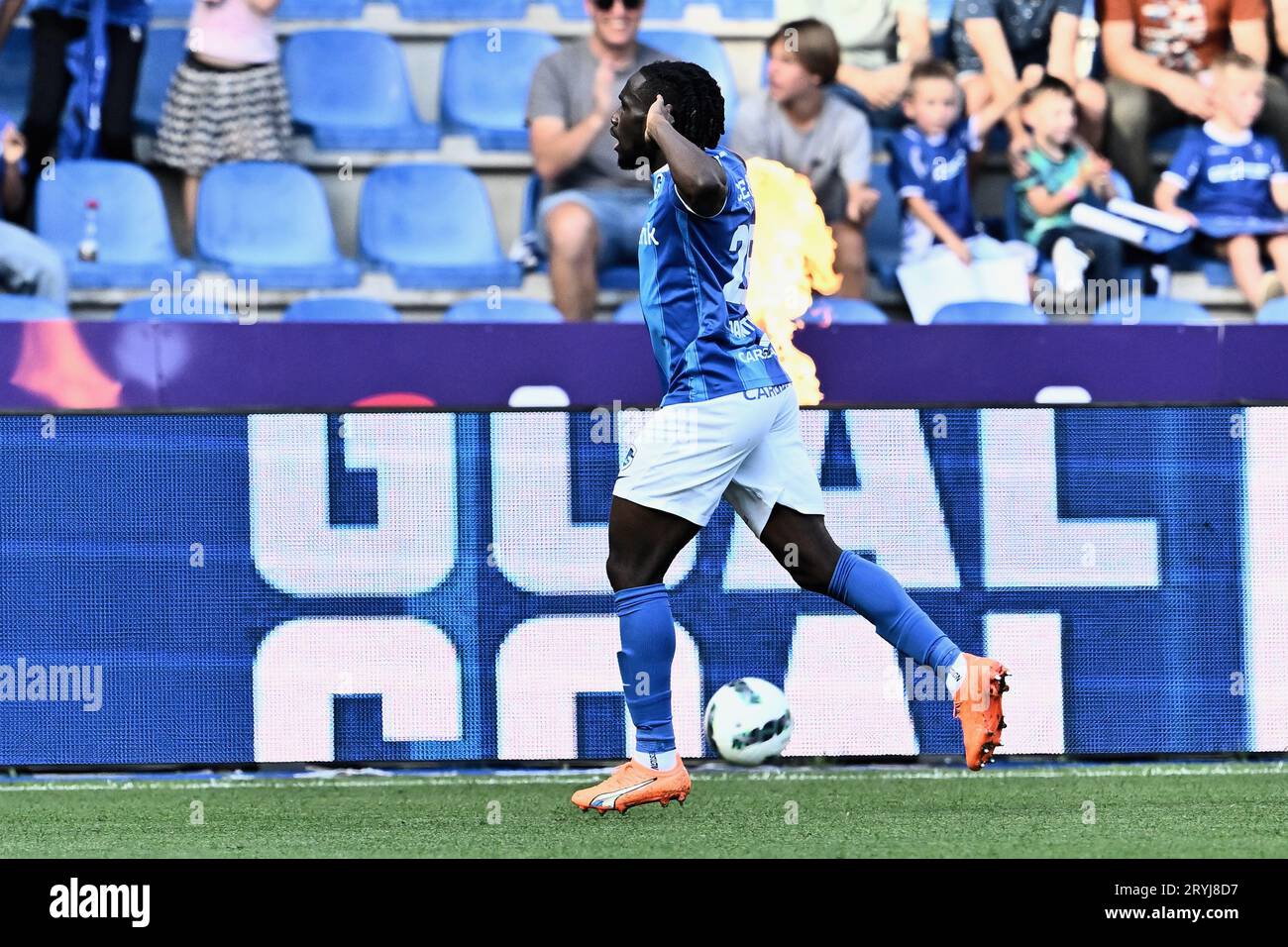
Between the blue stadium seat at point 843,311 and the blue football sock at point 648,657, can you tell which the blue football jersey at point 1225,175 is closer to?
the blue stadium seat at point 843,311

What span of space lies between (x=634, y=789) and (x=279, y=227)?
4.48m

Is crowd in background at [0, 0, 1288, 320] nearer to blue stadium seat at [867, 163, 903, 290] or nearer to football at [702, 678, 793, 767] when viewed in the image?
blue stadium seat at [867, 163, 903, 290]

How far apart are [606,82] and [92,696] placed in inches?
156

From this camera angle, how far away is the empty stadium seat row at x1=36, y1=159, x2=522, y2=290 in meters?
7.82

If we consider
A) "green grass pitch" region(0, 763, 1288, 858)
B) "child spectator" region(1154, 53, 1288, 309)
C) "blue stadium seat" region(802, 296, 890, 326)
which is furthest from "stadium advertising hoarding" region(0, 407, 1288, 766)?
"child spectator" region(1154, 53, 1288, 309)

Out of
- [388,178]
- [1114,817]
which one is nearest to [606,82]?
[388,178]

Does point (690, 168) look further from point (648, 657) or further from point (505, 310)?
point (505, 310)

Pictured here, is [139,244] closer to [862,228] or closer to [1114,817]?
[862,228]

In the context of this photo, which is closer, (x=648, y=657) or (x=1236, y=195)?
(x=648, y=657)

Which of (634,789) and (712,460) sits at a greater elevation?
(712,460)

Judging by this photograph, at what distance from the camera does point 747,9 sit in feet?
28.2

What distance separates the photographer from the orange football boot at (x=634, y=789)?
14.0ft

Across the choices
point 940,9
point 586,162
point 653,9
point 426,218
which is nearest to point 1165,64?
point 940,9

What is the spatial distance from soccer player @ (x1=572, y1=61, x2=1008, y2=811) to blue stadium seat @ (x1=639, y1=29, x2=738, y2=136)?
166 inches
